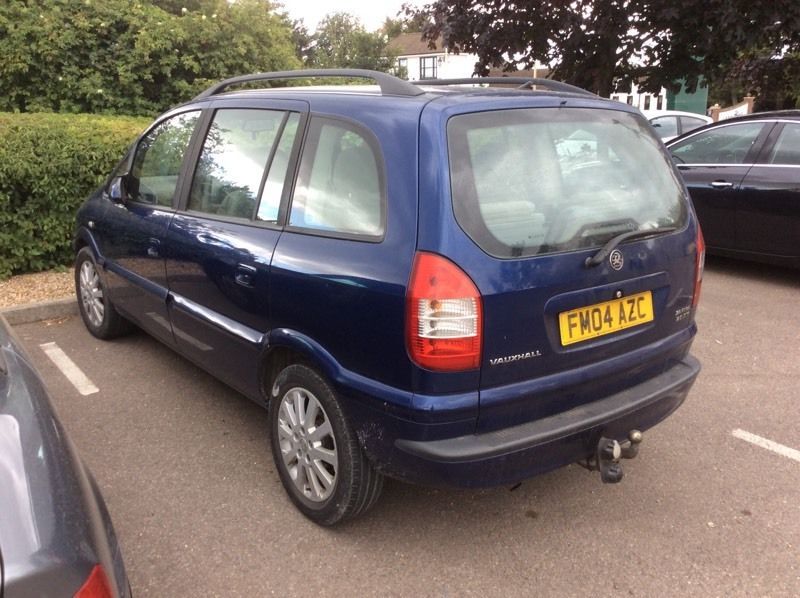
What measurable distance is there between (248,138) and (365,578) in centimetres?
201

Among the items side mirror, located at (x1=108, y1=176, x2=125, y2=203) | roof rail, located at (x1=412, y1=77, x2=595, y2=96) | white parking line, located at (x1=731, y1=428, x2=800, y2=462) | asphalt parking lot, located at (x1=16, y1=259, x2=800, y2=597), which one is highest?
roof rail, located at (x1=412, y1=77, x2=595, y2=96)

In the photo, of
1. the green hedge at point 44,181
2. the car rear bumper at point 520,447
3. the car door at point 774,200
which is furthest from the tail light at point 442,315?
the car door at point 774,200

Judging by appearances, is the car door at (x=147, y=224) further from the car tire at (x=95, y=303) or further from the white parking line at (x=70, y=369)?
the white parking line at (x=70, y=369)

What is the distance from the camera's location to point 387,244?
2.37m

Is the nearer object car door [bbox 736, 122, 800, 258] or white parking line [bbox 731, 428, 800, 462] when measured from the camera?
white parking line [bbox 731, 428, 800, 462]

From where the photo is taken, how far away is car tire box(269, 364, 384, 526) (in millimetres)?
2586

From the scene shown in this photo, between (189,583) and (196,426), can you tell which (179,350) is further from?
(189,583)

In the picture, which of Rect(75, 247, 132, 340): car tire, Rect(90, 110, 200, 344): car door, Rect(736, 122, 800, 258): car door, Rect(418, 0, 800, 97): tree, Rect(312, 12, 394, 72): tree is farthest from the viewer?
Rect(312, 12, 394, 72): tree

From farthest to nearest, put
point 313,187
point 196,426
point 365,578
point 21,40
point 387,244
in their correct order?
point 21,40 → point 196,426 → point 313,187 → point 365,578 → point 387,244

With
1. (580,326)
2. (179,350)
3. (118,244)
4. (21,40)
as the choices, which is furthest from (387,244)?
(21,40)

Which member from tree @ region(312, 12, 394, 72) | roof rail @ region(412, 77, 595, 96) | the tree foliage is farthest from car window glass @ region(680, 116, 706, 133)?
tree @ region(312, 12, 394, 72)

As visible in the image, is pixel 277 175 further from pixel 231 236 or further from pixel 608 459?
pixel 608 459

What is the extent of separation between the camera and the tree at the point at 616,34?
23.1ft

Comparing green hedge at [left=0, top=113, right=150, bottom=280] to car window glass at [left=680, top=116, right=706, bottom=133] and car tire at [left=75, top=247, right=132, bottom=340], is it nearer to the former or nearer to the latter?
car tire at [left=75, top=247, right=132, bottom=340]
